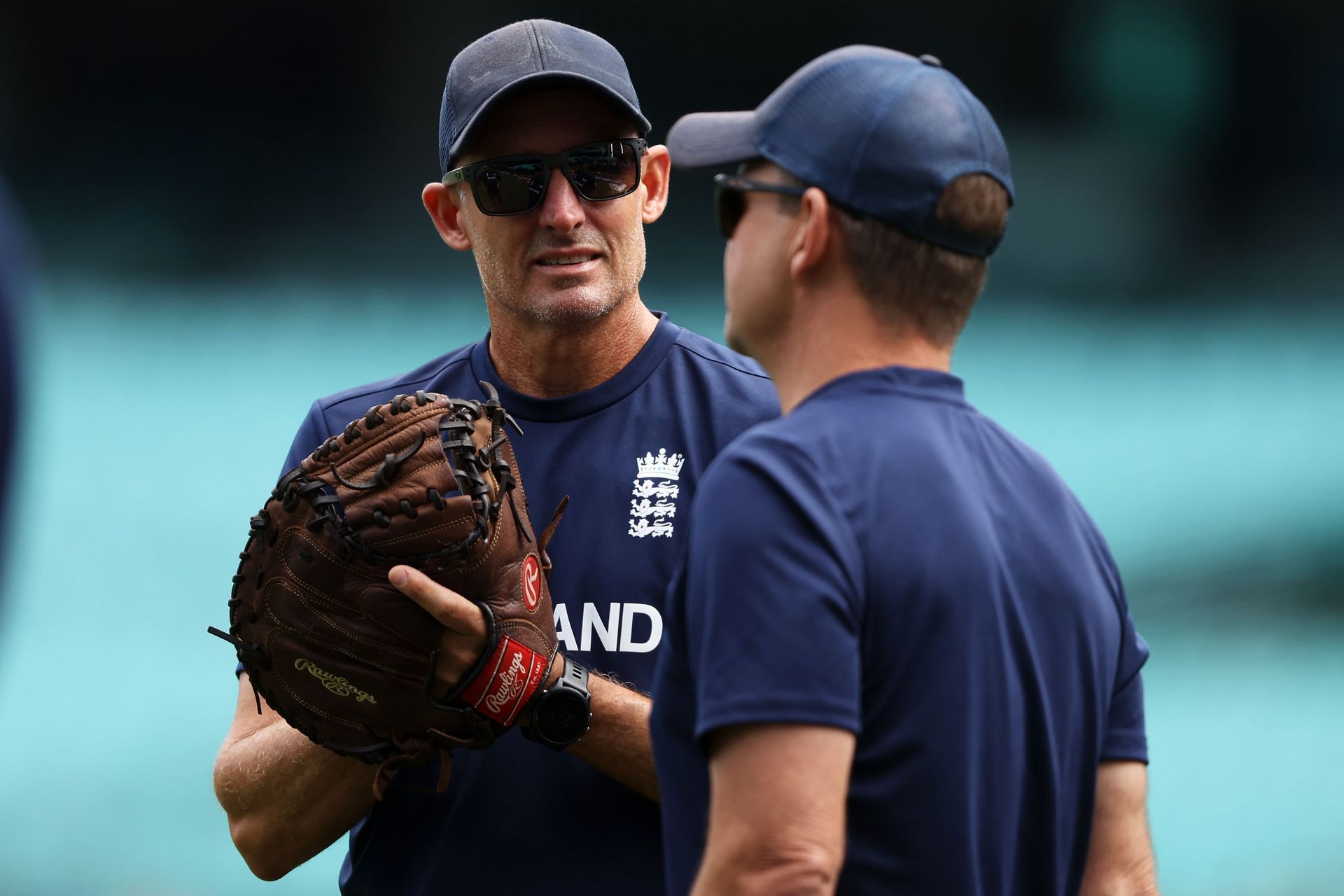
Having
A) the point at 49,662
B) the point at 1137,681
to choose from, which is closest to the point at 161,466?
the point at 49,662

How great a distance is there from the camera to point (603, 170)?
Answer: 7.82 feet

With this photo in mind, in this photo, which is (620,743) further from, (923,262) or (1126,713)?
(923,262)

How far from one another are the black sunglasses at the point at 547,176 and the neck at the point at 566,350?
0.55ft

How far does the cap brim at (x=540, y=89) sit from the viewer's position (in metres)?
2.32

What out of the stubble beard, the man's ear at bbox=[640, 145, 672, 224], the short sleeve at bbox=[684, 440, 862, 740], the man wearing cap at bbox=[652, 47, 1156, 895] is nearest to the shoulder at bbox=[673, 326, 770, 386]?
the stubble beard

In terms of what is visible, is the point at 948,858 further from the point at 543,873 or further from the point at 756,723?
the point at 543,873

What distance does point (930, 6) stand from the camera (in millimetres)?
5418

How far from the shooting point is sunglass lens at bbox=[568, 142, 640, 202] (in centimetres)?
237

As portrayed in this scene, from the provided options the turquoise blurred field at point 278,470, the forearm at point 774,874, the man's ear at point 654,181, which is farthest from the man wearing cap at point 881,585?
the turquoise blurred field at point 278,470

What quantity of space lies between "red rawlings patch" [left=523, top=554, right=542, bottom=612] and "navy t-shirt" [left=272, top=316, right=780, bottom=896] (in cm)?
14

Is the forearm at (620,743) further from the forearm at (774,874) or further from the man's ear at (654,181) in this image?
the man's ear at (654,181)

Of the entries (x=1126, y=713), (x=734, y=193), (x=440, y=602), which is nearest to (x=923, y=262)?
(x=734, y=193)

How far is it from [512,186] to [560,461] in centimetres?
44

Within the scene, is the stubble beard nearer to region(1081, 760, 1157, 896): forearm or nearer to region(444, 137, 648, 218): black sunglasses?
region(444, 137, 648, 218): black sunglasses
